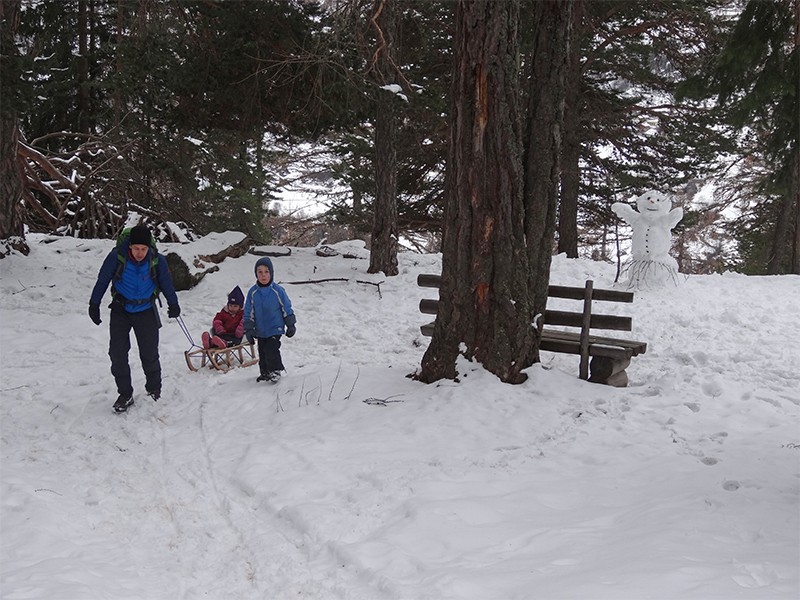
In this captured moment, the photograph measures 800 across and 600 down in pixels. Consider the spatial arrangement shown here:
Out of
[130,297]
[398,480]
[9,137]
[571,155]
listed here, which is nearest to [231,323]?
[130,297]

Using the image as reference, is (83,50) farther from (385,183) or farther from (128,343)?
(128,343)

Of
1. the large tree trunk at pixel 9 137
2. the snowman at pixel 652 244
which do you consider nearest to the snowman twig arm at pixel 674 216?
the snowman at pixel 652 244

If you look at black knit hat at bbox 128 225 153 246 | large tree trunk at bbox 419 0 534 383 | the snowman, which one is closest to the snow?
large tree trunk at bbox 419 0 534 383

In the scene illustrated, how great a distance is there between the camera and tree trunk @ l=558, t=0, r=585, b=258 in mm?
12977

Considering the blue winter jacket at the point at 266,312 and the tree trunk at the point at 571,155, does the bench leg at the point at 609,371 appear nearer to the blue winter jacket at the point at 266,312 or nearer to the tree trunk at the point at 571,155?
the blue winter jacket at the point at 266,312

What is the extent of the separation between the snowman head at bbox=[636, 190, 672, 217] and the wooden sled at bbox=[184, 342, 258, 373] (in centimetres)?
861

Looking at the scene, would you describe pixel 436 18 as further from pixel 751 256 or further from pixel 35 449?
pixel 751 256

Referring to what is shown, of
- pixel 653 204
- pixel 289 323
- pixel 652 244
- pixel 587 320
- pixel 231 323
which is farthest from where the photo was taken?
pixel 653 204

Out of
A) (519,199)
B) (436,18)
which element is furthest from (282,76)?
(519,199)

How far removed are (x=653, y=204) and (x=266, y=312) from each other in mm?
9110

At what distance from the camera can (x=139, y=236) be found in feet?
19.4

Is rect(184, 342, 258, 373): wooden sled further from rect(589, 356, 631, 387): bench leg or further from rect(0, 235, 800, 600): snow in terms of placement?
rect(589, 356, 631, 387): bench leg

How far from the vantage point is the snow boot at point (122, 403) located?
5.93 meters

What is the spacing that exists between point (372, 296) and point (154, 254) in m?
5.75
